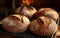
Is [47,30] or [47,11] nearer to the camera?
[47,30]

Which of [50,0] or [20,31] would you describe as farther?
[50,0]

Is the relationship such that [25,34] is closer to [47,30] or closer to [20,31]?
[20,31]

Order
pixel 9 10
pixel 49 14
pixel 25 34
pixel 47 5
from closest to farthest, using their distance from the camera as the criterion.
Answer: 1. pixel 25 34
2. pixel 49 14
3. pixel 9 10
4. pixel 47 5

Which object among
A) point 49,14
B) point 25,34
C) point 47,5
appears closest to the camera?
point 25,34

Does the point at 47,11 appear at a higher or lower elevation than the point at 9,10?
higher

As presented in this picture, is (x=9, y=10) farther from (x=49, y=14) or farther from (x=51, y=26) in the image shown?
(x=51, y=26)

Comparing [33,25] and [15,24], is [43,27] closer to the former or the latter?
[33,25]

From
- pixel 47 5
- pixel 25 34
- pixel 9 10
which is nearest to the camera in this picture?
pixel 25 34

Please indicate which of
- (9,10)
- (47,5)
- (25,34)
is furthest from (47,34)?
(47,5)

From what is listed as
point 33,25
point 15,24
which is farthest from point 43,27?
point 15,24

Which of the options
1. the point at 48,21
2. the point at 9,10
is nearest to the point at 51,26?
the point at 48,21
